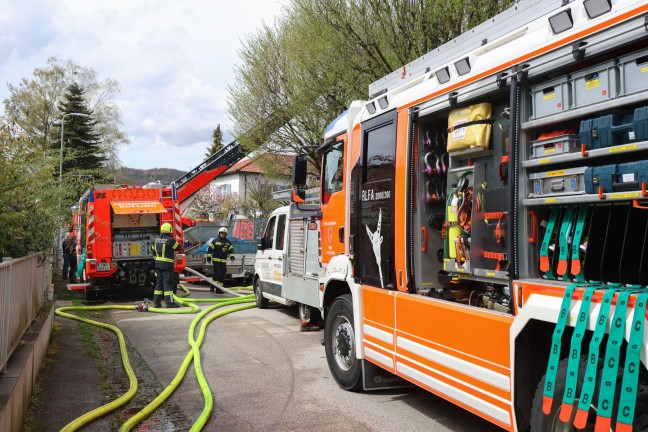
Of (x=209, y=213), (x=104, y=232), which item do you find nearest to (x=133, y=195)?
(x=104, y=232)

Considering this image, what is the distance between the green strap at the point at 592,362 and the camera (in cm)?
291

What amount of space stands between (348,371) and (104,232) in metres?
9.30

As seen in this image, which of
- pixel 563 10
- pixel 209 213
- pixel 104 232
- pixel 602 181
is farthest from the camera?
pixel 209 213

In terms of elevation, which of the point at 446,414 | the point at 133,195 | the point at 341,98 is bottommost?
the point at 446,414

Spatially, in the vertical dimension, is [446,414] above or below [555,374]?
below

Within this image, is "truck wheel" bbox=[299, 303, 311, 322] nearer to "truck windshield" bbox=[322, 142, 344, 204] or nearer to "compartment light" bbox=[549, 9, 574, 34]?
"truck windshield" bbox=[322, 142, 344, 204]

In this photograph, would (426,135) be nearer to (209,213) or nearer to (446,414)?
(446,414)

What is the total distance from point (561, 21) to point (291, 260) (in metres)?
7.31

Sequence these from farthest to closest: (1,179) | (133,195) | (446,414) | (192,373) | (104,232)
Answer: (133,195)
(104,232)
(192,373)
(1,179)
(446,414)

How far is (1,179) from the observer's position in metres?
5.90

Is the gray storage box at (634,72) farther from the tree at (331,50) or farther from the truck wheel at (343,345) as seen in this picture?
the tree at (331,50)

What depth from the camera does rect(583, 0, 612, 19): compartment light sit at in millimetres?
3084

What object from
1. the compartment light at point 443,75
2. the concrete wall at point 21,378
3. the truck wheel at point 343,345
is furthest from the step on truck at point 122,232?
the compartment light at point 443,75

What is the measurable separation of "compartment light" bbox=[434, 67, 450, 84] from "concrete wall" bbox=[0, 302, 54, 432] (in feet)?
12.8
